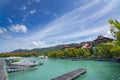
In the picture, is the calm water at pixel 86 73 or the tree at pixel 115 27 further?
the tree at pixel 115 27

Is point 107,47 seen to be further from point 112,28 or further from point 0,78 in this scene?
point 0,78

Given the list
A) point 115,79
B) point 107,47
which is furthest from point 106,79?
point 107,47

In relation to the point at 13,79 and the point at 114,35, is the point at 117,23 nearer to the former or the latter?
the point at 114,35

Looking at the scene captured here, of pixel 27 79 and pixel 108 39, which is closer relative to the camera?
pixel 27 79

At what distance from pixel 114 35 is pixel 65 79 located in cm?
1968

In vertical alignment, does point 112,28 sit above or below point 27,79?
above

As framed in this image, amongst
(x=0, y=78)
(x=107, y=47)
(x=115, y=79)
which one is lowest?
(x=115, y=79)

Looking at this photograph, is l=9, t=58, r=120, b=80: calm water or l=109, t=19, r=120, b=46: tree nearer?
l=9, t=58, r=120, b=80: calm water

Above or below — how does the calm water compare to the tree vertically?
below

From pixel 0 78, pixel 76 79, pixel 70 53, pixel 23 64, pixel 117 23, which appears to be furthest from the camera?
pixel 70 53

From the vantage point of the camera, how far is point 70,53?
292 feet

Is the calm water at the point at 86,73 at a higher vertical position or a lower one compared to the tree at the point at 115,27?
lower

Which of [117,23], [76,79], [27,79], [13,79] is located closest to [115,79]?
[76,79]

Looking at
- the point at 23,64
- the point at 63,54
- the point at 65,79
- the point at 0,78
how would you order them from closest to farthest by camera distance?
1. the point at 0,78
2. the point at 65,79
3. the point at 23,64
4. the point at 63,54
